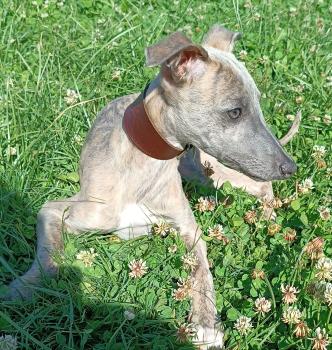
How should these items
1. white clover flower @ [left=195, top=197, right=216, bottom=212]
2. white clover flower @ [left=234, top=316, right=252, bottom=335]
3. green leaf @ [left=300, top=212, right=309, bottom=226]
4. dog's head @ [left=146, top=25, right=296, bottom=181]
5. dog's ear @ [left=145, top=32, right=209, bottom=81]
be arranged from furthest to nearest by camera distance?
white clover flower @ [left=195, top=197, right=216, bottom=212], green leaf @ [left=300, top=212, right=309, bottom=226], dog's head @ [left=146, top=25, right=296, bottom=181], white clover flower @ [left=234, top=316, right=252, bottom=335], dog's ear @ [left=145, top=32, right=209, bottom=81]

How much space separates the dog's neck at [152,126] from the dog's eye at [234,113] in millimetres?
304

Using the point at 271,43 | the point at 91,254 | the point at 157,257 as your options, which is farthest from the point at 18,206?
the point at 271,43

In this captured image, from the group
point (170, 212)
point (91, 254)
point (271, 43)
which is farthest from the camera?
point (271, 43)

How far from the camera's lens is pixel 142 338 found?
3217mm

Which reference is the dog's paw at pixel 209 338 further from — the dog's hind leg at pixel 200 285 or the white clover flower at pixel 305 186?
the white clover flower at pixel 305 186

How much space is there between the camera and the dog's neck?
132 inches

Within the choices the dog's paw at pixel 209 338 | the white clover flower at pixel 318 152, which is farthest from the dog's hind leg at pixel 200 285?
the white clover flower at pixel 318 152

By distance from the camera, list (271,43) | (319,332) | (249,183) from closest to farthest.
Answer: (319,332)
(249,183)
(271,43)

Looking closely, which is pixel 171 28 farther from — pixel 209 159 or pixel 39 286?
pixel 39 286

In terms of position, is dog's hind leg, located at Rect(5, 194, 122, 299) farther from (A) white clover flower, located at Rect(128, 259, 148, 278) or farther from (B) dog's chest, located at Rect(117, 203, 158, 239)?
(A) white clover flower, located at Rect(128, 259, 148, 278)

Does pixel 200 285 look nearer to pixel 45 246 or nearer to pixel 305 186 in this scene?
pixel 45 246

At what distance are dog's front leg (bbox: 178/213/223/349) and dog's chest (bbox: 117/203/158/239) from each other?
0.21 m

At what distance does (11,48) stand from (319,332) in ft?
11.3

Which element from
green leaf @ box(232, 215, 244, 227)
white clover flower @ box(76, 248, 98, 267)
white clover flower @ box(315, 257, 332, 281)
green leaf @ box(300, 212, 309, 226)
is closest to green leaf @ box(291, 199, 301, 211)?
green leaf @ box(300, 212, 309, 226)
